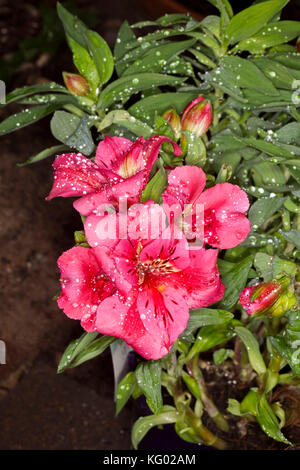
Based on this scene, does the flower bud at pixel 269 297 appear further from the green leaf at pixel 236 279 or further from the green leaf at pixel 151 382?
the green leaf at pixel 151 382

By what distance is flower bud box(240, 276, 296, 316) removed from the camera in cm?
61

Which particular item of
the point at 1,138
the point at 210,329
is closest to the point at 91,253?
the point at 210,329

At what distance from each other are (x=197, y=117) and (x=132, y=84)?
96 mm

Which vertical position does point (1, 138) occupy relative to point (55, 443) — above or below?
above

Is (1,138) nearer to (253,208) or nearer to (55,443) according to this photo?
(55,443)

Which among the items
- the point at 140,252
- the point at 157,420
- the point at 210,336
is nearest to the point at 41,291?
the point at 157,420

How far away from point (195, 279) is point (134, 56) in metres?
0.34

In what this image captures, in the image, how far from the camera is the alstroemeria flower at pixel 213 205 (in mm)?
580

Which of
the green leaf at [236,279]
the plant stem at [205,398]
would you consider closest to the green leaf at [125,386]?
the plant stem at [205,398]

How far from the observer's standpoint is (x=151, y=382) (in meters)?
0.71
